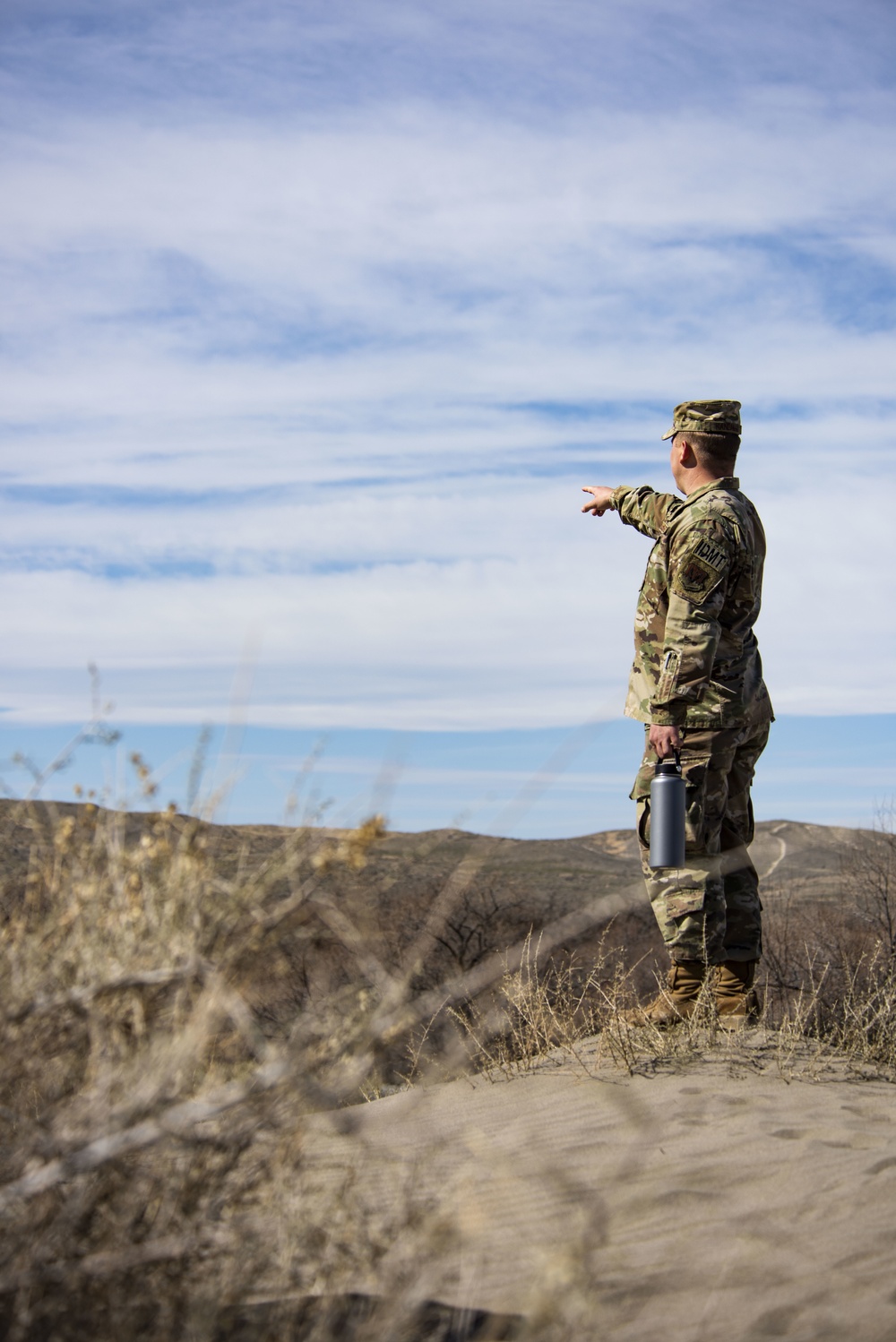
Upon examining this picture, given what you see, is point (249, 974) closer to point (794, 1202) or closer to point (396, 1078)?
point (794, 1202)

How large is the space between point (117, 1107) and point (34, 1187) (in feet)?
0.67

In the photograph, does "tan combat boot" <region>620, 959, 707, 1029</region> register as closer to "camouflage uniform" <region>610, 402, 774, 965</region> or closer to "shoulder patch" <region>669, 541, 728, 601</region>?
"camouflage uniform" <region>610, 402, 774, 965</region>

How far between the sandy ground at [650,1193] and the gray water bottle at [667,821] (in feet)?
2.83

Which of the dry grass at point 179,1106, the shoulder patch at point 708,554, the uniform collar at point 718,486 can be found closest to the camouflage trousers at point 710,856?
the shoulder patch at point 708,554

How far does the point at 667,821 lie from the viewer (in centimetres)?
568

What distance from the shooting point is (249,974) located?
3064 mm

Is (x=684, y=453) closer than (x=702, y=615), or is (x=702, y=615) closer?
(x=702, y=615)

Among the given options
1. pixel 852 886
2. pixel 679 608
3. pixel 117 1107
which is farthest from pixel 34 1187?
pixel 852 886

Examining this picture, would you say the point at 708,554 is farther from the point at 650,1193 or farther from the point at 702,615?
the point at 650,1193

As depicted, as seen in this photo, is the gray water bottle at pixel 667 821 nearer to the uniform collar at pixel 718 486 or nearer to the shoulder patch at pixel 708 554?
the shoulder patch at pixel 708 554

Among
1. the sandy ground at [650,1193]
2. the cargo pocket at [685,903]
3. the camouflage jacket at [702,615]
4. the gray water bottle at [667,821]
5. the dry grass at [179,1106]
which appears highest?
the camouflage jacket at [702,615]

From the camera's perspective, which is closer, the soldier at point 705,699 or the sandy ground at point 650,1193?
the sandy ground at point 650,1193

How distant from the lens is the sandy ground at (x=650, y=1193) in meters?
3.26

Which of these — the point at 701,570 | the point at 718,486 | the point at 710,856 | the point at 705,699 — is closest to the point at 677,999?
the point at 710,856
